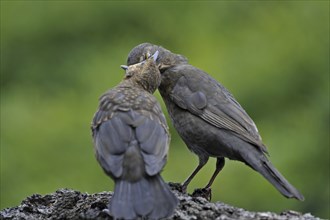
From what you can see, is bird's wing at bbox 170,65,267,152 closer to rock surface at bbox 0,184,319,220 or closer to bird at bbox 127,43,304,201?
bird at bbox 127,43,304,201

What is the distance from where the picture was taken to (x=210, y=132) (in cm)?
749

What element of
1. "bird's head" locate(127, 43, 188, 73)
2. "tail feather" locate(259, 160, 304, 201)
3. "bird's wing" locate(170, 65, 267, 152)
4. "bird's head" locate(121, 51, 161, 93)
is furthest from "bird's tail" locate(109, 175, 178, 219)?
"bird's head" locate(127, 43, 188, 73)

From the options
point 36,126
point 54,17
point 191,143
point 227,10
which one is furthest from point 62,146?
point 227,10

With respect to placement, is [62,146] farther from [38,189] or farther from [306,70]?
[306,70]

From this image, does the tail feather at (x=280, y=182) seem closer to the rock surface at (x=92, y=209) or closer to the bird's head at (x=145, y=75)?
the rock surface at (x=92, y=209)

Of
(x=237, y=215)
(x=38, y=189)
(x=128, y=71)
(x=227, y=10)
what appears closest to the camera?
(x=237, y=215)

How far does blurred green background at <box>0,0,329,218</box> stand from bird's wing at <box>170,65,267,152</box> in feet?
6.68

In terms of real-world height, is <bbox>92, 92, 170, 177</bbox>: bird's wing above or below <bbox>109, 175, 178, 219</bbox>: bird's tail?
above

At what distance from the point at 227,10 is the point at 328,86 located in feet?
7.52

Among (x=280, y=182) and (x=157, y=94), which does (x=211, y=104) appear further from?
(x=157, y=94)

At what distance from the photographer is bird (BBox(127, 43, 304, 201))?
23.7 feet

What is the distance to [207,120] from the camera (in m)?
7.57

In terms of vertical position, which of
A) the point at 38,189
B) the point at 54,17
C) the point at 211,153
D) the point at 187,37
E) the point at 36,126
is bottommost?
the point at 211,153

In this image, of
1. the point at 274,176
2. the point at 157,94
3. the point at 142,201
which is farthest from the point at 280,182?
the point at 157,94
